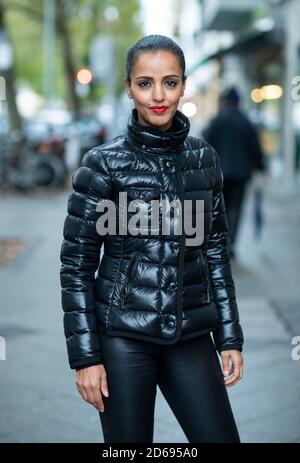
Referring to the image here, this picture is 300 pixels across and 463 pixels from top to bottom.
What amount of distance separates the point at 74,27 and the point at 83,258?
39.7 metres

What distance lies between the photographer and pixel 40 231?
40.5 feet

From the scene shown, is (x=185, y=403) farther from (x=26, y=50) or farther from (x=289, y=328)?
(x=26, y=50)

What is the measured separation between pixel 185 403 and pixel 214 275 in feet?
1.40

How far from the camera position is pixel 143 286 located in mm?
2561

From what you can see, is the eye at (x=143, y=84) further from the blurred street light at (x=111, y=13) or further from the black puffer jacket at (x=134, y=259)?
the blurred street light at (x=111, y=13)

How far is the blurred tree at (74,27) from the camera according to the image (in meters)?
34.8

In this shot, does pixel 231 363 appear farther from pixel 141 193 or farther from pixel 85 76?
pixel 85 76

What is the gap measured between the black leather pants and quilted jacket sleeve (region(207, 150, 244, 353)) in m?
0.15

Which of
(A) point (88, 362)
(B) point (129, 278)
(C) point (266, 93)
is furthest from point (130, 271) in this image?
(C) point (266, 93)

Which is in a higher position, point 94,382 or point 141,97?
point 141,97

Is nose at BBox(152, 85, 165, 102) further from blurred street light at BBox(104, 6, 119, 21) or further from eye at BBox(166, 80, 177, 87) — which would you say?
blurred street light at BBox(104, 6, 119, 21)

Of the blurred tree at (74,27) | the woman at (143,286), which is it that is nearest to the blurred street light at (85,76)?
the blurred tree at (74,27)

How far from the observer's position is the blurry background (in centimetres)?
458

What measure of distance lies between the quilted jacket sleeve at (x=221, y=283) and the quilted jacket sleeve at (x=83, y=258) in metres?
0.39
